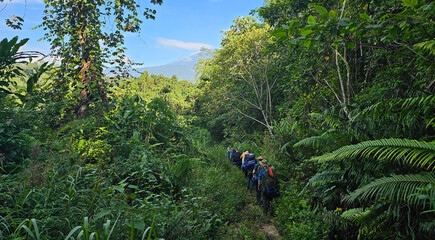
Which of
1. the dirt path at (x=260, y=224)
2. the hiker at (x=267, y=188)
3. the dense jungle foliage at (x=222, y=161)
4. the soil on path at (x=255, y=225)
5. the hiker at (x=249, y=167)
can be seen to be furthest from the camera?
the hiker at (x=249, y=167)

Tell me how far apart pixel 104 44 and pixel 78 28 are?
86 cm

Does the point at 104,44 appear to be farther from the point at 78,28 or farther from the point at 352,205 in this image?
the point at 352,205

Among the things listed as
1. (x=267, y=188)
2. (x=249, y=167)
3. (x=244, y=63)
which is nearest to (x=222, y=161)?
(x=249, y=167)

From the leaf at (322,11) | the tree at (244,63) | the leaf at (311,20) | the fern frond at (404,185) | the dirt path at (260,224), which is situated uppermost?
the tree at (244,63)

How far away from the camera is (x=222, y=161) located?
1118 cm

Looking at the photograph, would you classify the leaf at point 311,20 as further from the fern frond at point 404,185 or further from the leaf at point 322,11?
the fern frond at point 404,185

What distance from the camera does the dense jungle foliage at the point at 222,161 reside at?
9.02ft

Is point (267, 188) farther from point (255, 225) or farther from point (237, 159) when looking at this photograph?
point (237, 159)

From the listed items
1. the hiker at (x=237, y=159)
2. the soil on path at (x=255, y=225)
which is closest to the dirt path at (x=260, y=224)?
the soil on path at (x=255, y=225)

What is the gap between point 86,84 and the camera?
7312 mm

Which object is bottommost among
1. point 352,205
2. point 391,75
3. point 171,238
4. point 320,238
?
point 320,238

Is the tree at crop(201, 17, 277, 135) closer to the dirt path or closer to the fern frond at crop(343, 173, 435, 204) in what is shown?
the dirt path

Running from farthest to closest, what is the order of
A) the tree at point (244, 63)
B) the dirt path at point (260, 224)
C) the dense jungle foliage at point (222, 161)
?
the tree at point (244, 63)
the dirt path at point (260, 224)
the dense jungle foliage at point (222, 161)

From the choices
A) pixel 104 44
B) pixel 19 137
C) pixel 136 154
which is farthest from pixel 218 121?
pixel 19 137
